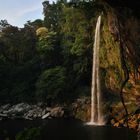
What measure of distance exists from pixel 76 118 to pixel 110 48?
35.0ft

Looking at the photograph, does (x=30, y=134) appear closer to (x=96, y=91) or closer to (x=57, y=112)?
(x=96, y=91)

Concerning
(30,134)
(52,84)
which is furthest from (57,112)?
(30,134)

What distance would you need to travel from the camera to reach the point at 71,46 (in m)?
46.4

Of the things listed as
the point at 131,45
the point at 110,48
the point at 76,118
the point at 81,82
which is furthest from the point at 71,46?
the point at 131,45

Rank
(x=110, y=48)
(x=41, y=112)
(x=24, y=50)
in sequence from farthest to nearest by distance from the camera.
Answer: (x=24, y=50) < (x=41, y=112) < (x=110, y=48)

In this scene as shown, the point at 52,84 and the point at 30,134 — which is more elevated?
the point at 52,84

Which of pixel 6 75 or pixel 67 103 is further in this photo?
pixel 6 75

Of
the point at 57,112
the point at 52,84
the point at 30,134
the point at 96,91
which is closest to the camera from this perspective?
the point at 30,134

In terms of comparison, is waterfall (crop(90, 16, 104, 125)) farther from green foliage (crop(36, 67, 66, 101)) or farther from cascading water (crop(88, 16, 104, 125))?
green foliage (crop(36, 67, 66, 101))

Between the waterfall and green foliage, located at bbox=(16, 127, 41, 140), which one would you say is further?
the waterfall

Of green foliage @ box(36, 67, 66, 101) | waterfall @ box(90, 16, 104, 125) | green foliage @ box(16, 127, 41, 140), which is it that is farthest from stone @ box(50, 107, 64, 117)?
green foliage @ box(16, 127, 41, 140)

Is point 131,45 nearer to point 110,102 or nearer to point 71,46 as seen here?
point 110,102

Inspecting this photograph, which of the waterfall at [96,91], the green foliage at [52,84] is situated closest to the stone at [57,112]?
the green foliage at [52,84]

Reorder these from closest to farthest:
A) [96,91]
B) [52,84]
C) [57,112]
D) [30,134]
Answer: [30,134], [96,91], [57,112], [52,84]
